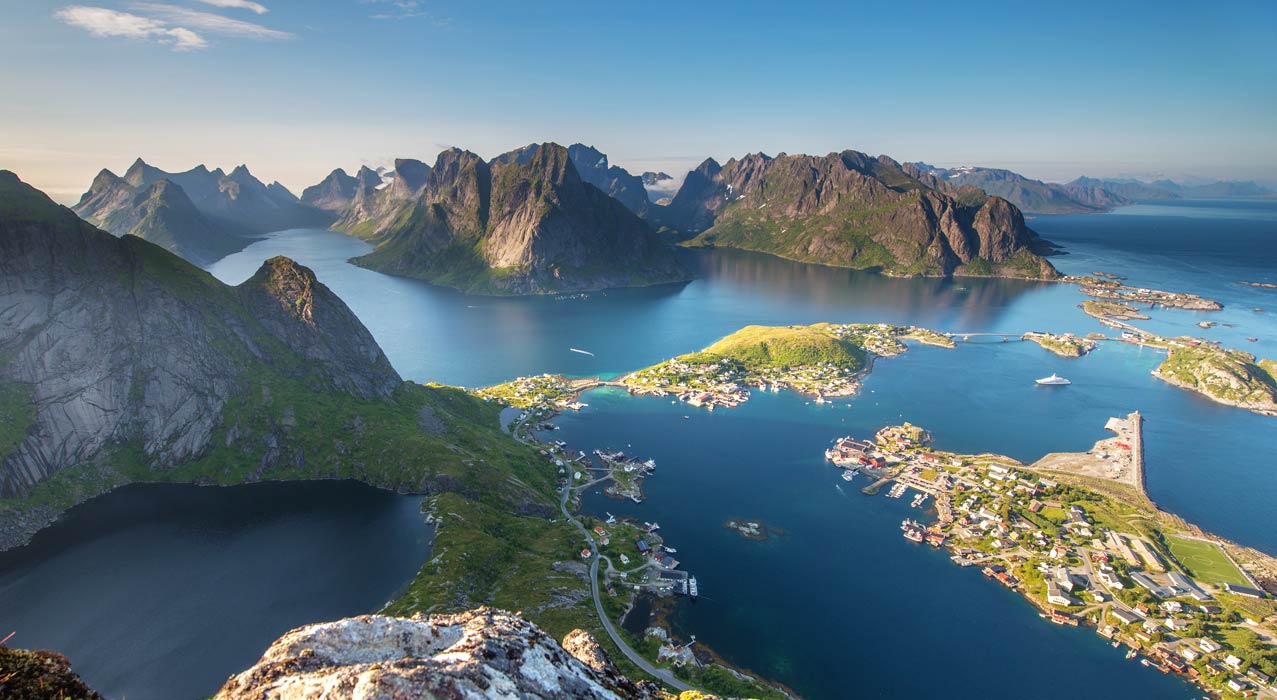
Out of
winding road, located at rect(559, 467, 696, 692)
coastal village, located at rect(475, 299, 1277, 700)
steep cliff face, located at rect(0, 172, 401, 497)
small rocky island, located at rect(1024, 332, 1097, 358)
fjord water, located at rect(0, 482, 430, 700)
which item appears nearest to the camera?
winding road, located at rect(559, 467, 696, 692)

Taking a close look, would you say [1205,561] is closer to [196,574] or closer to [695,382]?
[695,382]

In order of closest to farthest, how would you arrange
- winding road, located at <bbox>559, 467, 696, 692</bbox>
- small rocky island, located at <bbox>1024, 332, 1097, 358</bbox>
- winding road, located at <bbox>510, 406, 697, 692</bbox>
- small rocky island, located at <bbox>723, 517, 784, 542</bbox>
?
winding road, located at <bbox>559, 467, 696, 692</bbox> → winding road, located at <bbox>510, 406, 697, 692</bbox> → small rocky island, located at <bbox>723, 517, 784, 542</bbox> → small rocky island, located at <bbox>1024, 332, 1097, 358</bbox>

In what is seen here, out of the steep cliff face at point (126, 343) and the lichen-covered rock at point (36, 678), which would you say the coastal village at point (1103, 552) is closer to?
the lichen-covered rock at point (36, 678)

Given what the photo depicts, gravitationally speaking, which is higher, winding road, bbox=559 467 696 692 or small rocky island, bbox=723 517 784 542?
winding road, bbox=559 467 696 692

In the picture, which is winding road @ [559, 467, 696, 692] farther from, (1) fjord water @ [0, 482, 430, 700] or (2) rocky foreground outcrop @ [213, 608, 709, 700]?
(2) rocky foreground outcrop @ [213, 608, 709, 700]

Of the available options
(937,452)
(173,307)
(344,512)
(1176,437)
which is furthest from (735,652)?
(1176,437)

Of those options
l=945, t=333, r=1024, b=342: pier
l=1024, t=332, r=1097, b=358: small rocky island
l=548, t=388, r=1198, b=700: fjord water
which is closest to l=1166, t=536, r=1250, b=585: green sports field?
l=548, t=388, r=1198, b=700: fjord water

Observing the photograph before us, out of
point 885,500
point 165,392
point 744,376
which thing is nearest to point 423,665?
point 885,500

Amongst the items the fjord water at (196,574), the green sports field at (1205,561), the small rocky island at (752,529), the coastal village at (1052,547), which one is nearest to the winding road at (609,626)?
the coastal village at (1052,547)
